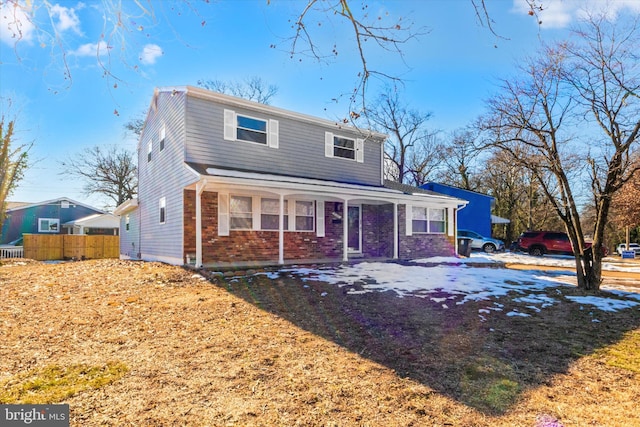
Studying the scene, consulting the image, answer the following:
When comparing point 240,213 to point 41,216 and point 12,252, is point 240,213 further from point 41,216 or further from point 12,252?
point 41,216

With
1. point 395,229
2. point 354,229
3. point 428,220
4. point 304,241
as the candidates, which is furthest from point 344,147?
point 428,220

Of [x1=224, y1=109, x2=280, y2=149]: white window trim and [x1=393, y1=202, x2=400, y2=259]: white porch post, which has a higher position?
[x1=224, y1=109, x2=280, y2=149]: white window trim

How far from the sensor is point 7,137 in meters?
11.9

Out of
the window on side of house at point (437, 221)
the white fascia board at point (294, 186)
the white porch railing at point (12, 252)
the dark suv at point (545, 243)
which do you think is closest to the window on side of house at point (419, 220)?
the window on side of house at point (437, 221)

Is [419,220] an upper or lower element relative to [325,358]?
upper

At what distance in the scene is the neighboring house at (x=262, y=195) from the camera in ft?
35.4

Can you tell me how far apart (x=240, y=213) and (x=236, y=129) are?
2819mm

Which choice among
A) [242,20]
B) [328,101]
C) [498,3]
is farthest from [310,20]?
[498,3]

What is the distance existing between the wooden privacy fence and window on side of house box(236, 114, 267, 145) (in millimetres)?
14304

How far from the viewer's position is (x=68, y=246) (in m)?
20.7

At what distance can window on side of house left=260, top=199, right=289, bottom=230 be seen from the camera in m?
11.9

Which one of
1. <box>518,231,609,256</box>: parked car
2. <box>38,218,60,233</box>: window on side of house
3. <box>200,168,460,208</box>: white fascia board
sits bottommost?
<box>518,231,609,256</box>: parked car

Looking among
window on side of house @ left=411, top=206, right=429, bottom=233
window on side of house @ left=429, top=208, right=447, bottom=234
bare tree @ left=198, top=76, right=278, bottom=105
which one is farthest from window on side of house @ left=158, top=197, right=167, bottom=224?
bare tree @ left=198, top=76, right=278, bottom=105

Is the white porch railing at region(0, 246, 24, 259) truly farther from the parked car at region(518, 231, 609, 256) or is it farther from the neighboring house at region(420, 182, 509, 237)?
the parked car at region(518, 231, 609, 256)
